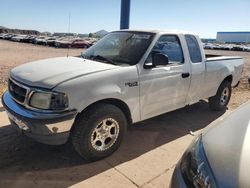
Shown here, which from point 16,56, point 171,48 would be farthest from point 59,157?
point 16,56

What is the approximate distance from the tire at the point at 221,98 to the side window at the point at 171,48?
1.91m

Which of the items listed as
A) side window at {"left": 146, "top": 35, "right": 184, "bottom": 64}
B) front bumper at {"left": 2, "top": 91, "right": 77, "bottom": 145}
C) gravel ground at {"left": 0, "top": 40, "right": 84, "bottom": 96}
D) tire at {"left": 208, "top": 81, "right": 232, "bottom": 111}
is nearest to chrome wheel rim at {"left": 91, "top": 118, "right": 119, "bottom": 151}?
front bumper at {"left": 2, "top": 91, "right": 77, "bottom": 145}

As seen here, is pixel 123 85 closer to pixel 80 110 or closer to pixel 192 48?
pixel 80 110

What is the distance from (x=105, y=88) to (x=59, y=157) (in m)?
1.19

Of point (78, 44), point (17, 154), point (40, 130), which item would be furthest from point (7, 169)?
point (78, 44)

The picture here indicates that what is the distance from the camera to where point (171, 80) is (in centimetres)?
469

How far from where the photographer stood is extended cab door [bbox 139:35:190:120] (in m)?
4.33

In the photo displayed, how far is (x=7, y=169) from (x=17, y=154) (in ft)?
1.35

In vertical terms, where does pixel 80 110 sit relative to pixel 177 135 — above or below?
above

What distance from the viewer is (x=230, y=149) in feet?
6.25

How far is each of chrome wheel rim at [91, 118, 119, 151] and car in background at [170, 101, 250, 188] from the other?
178 cm

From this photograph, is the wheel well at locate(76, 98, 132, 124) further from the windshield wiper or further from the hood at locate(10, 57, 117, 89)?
the windshield wiper

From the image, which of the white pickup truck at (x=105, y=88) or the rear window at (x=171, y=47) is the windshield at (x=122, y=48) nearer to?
the white pickup truck at (x=105, y=88)

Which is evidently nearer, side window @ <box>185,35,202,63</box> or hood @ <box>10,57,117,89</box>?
hood @ <box>10,57,117,89</box>
